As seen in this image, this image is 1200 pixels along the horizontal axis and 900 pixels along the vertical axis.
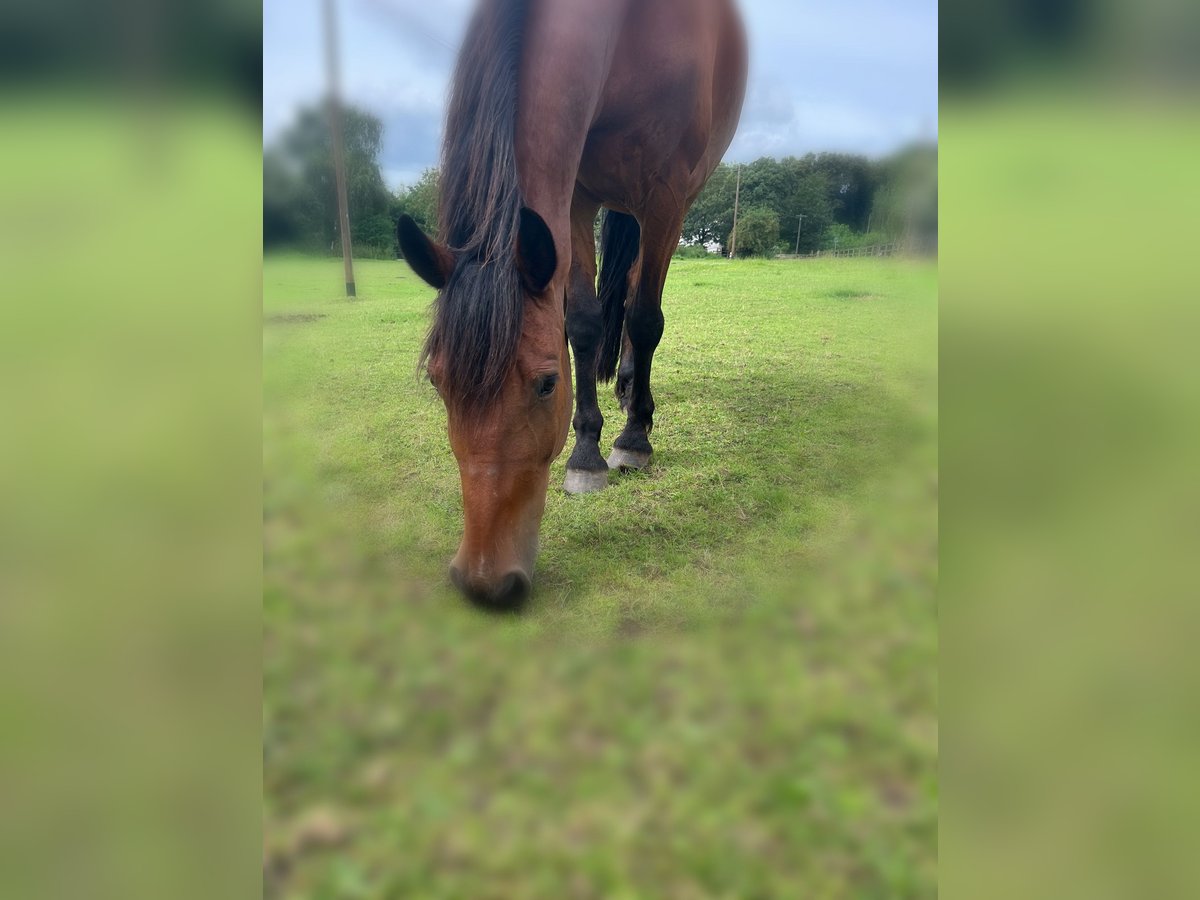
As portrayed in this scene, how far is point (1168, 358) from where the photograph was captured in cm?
53

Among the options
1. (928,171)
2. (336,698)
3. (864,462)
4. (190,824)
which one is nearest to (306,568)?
(336,698)

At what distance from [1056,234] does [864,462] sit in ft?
11.1

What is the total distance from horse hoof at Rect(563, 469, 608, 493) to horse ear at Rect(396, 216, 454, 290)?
160 centimetres

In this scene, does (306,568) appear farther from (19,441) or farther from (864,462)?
(864,462)

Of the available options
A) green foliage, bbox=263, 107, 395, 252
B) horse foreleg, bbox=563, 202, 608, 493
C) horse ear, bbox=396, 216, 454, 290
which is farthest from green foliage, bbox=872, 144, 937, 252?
horse foreleg, bbox=563, 202, 608, 493

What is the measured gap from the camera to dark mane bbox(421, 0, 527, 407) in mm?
2008

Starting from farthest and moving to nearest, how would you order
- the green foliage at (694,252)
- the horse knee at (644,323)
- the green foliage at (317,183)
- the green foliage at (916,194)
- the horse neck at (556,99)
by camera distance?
the green foliage at (694,252) → the horse knee at (644,323) → the horse neck at (556,99) → the green foliage at (317,183) → the green foliage at (916,194)

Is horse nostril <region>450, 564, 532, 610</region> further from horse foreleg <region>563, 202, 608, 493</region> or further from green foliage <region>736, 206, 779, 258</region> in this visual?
green foliage <region>736, 206, 779, 258</region>

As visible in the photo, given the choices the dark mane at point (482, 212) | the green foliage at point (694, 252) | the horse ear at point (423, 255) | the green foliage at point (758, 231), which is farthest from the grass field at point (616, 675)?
the green foliage at point (694, 252)

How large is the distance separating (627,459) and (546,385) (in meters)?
1.65

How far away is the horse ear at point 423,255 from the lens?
1.99 metres

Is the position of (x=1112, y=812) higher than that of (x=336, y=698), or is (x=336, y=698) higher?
(x=1112, y=812)

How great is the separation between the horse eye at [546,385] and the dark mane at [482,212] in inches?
6.5

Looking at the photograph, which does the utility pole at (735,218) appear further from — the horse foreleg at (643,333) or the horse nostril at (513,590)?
the horse nostril at (513,590)
